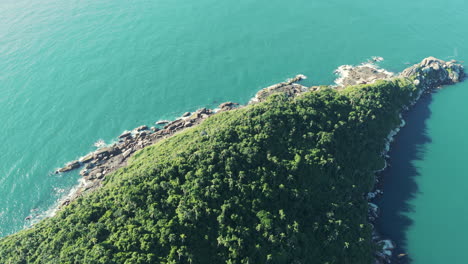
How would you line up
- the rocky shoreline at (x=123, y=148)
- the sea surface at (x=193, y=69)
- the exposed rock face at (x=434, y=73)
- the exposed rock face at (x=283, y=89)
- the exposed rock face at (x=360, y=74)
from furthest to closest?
the exposed rock face at (x=360, y=74)
the exposed rock face at (x=434, y=73)
the exposed rock face at (x=283, y=89)
the rocky shoreline at (x=123, y=148)
the sea surface at (x=193, y=69)

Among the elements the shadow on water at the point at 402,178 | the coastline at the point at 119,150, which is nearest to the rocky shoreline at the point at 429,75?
the shadow on water at the point at 402,178

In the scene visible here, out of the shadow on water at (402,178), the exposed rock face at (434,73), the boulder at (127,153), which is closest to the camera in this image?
the shadow on water at (402,178)

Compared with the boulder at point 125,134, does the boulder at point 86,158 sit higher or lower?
lower

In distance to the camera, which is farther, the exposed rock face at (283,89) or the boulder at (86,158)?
the exposed rock face at (283,89)

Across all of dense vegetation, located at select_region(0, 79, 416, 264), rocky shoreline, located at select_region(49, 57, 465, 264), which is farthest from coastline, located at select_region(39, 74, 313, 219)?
dense vegetation, located at select_region(0, 79, 416, 264)

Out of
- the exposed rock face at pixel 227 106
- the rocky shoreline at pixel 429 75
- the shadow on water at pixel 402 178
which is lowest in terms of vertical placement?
the shadow on water at pixel 402 178

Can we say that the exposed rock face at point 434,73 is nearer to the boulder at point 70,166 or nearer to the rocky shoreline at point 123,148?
the rocky shoreline at point 123,148

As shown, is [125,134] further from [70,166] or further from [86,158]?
[70,166]

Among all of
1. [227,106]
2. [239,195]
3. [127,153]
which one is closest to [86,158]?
[127,153]
